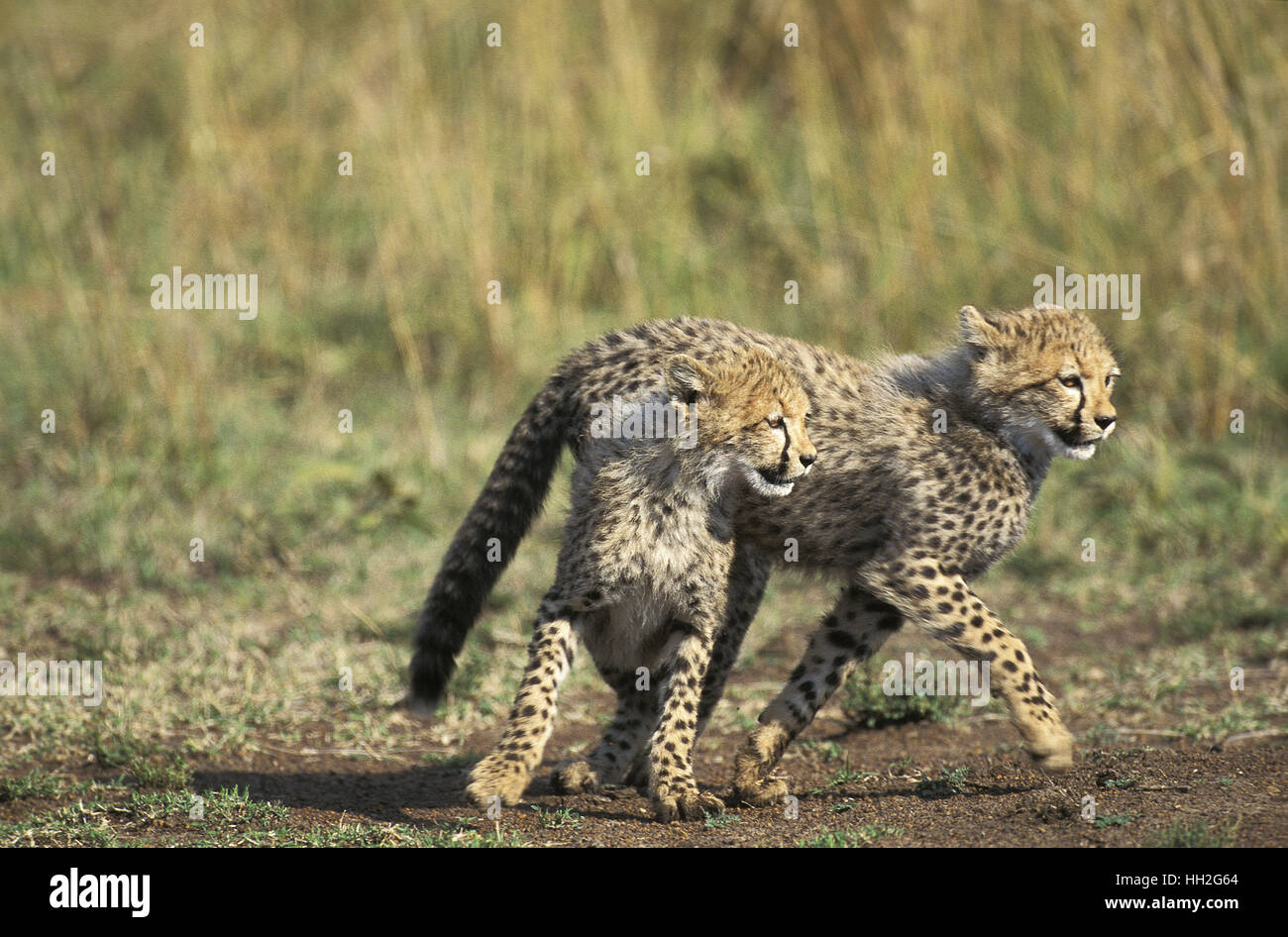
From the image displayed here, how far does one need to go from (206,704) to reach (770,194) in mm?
4543

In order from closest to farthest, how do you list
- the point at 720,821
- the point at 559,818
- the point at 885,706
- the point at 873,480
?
the point at 720,821 < the point at 559,818 < the point at 873,480 < the point at 885,706

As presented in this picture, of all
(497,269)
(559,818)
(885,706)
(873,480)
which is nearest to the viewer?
(559,818)

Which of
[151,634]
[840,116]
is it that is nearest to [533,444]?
[151,634]

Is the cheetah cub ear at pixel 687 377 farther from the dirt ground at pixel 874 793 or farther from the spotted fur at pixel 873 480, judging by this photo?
the dirt ground at pixel 874 793

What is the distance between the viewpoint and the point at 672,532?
12.6 ft

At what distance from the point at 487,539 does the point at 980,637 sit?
1.34 metres

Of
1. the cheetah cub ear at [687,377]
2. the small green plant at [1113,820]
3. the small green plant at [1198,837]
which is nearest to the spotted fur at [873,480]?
the cheetah cub ear at [687,377]

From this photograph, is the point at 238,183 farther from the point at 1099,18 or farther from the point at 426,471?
the point at 1099,18

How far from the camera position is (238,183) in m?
7.94

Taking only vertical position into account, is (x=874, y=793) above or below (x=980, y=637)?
below

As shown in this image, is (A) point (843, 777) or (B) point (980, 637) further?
(A) point (843, 777)

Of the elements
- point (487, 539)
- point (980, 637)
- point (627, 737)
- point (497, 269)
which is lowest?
point (627, 737)

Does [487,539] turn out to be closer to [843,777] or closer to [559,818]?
[559,818]

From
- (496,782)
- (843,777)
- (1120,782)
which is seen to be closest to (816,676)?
(843,777)
